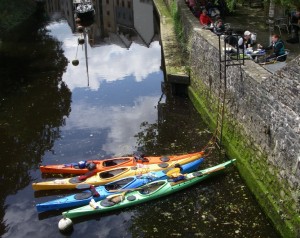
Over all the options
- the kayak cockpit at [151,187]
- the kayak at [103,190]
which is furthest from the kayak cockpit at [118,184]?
the kayak cockpit at [151,187]

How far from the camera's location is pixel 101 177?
12266mm

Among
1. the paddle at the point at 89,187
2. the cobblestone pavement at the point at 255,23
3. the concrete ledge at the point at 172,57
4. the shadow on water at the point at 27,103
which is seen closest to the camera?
the paddle at the point at 89,187

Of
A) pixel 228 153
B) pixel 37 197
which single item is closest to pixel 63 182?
pixel 37 197

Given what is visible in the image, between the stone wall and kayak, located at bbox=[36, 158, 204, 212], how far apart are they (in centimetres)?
188

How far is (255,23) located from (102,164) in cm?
1029

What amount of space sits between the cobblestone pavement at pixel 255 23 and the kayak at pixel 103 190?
5680 mm

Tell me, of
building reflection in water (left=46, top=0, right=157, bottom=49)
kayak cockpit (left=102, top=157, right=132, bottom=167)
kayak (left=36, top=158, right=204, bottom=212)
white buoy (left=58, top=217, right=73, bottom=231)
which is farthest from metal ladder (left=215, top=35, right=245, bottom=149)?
building reflection in water (left=46, top=0, right=157, bottom=49)

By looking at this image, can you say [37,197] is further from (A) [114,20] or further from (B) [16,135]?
(A) [114,20]

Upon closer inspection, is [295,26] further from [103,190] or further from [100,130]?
[103,190]

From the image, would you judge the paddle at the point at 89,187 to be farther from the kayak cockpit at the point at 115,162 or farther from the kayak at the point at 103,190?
the kayak cockpit at the point at 115,162

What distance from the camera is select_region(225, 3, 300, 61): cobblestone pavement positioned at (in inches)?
627

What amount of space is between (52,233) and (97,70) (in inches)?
534

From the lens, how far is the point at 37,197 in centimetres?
1213

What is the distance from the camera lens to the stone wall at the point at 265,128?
8.78 meters
